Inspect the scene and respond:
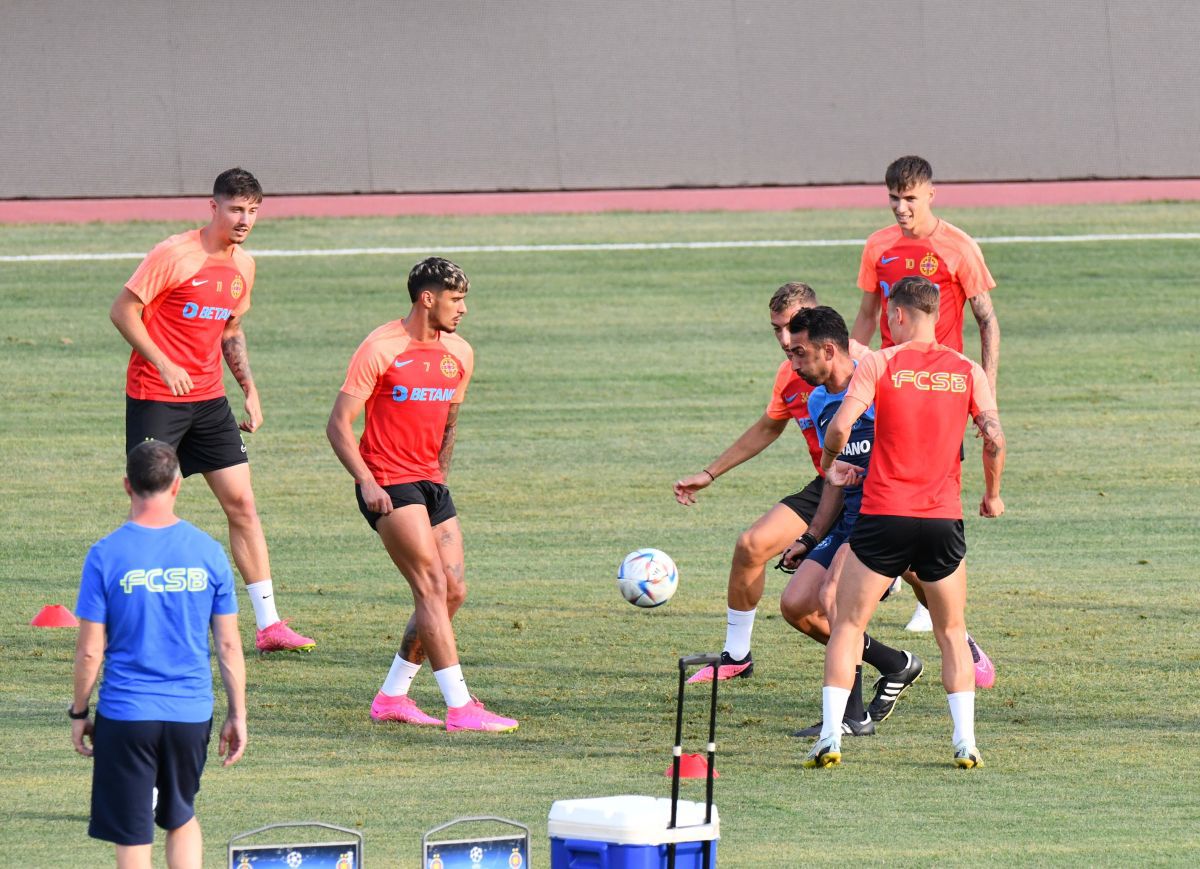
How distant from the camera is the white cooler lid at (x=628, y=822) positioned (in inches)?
235

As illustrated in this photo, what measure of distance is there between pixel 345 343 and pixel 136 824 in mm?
14733

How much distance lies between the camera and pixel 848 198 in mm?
27500

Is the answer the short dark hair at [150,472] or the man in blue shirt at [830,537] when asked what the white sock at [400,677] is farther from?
the short dark hair at [150,472]

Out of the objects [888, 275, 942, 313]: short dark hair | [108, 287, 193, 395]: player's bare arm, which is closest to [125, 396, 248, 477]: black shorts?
[108, 287, 193, 395]: player's bare arm

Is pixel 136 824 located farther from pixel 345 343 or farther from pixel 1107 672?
pixel 345 343

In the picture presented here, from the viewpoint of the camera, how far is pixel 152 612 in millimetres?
6078

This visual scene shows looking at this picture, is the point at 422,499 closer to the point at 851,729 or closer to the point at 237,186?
the point at 237,186

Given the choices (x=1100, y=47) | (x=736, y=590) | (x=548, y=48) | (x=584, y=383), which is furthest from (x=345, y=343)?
(x=1100, y=47)

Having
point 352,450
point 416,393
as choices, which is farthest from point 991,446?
point 352,450

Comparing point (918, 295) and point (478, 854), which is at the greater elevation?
point (918, 295)

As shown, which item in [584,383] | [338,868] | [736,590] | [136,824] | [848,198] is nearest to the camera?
[338,868]

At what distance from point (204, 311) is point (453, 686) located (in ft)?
9.41

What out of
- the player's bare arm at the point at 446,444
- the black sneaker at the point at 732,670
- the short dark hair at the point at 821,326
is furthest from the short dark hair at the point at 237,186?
the black sneaker at the point at 732,670

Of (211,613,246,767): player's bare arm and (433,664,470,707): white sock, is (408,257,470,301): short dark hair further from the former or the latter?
(211,613,246,767): player's bare arm
